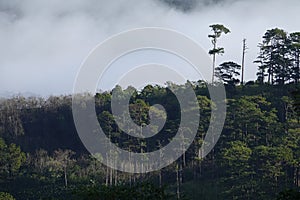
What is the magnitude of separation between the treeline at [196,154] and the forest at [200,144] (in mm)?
50

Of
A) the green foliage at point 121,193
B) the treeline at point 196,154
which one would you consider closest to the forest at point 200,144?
the treeline at point 196,154

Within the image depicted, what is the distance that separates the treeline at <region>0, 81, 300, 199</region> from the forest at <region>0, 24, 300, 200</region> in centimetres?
5

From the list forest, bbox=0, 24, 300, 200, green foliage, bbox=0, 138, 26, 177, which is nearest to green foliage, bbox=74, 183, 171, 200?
forest, bbox=0, 24, 300, 200

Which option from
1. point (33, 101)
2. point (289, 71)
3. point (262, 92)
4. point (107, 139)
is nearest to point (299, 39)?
point (289, 71)

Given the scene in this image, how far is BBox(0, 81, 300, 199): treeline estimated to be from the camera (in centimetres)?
2262

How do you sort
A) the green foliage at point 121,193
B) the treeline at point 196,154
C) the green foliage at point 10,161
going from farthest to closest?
the green foliage at point 10,161, the treeline at point 196,154, the green foliage at point 121,193

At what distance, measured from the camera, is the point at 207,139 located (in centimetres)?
2727

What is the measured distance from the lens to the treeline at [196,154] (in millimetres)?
22625

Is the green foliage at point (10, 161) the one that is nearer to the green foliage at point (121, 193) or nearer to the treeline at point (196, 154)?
the treeline at point (196, 154)

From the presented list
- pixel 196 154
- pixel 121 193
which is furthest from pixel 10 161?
pixel 121 193

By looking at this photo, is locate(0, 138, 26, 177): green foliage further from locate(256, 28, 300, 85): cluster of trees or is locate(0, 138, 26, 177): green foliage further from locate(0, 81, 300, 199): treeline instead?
locate(256, 28, 300, 85): cluster of trees

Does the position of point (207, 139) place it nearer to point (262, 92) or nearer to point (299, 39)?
point (262, 92)

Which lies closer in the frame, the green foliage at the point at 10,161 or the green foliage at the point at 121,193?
the green foliage at the point at 121,193

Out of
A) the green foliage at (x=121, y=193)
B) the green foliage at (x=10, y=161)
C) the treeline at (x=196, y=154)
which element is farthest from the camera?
the green foliage at (x=10, y=161)
